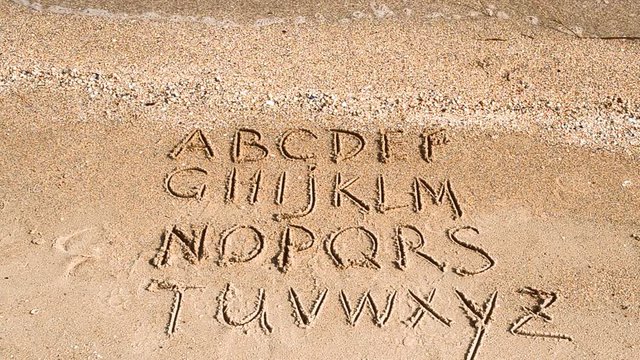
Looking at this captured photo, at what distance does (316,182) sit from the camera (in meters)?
4.31

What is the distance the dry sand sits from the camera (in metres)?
3.58

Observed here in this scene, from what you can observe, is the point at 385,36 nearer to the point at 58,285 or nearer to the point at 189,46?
the point at 189,46

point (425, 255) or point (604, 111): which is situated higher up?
point (604, 111)

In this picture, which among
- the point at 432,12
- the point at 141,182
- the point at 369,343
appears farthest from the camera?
the point at 432,12

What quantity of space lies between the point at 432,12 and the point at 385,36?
58 centimetres

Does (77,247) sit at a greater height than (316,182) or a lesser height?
lesser

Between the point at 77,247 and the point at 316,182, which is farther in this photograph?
the point at 316,182

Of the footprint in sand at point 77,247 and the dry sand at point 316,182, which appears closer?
the dry sand at point 316,182

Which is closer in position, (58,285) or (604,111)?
(58,285)

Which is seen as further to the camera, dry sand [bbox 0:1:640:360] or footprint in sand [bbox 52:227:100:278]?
footprint in sand [bbox 52:227:100:278]

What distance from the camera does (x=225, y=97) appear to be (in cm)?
489

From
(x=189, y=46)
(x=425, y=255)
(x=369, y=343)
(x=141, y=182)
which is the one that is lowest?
(x=369, y=343)

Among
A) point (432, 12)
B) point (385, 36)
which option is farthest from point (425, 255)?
point (432, 12)

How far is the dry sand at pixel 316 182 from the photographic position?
358 centimetres
